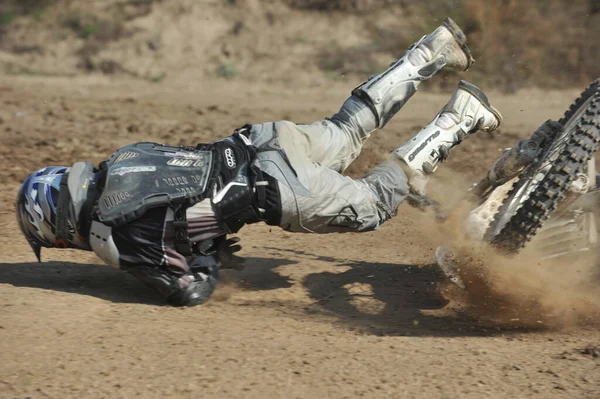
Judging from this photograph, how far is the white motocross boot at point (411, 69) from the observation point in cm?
477

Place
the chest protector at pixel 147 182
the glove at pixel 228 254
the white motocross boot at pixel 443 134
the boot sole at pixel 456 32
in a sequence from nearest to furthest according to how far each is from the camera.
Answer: the chest protector at pixel 147 182
the glove at pixel 228 254
the white motocross boot at pixel 443 134
the boot sole at pixel 456 32

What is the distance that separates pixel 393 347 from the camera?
3.84 m

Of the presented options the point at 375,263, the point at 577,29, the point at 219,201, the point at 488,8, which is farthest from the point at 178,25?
the point at 219,201

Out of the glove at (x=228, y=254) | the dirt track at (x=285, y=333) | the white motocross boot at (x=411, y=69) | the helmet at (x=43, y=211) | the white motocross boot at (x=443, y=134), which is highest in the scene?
the white motocross boot at (x=411, y=69)

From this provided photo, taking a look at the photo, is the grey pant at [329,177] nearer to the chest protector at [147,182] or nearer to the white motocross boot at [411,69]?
the white motocross boot at [411,69]

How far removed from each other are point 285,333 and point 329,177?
87 cm

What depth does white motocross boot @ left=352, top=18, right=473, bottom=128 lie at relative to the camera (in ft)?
15.6

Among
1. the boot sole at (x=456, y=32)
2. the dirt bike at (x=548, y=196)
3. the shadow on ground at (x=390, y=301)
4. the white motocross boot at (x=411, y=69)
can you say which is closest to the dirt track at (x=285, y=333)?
the shadow on ground at (x=390, y=301)

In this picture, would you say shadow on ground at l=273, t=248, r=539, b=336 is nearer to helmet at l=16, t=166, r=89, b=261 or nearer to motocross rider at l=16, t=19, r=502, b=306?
motocross rider at l=16, t=19, r=502, b=306

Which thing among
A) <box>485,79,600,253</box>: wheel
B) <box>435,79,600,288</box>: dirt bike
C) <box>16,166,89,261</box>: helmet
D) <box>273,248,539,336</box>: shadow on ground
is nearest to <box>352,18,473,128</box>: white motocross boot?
<box>435,79,600,288</box>: dirt bike

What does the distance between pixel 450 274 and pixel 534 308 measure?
471mm

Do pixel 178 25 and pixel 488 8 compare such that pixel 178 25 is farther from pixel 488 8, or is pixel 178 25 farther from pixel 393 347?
pixel 393 347

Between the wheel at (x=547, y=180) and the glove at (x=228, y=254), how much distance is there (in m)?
1.33

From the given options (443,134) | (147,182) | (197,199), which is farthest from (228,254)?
(443,134)
